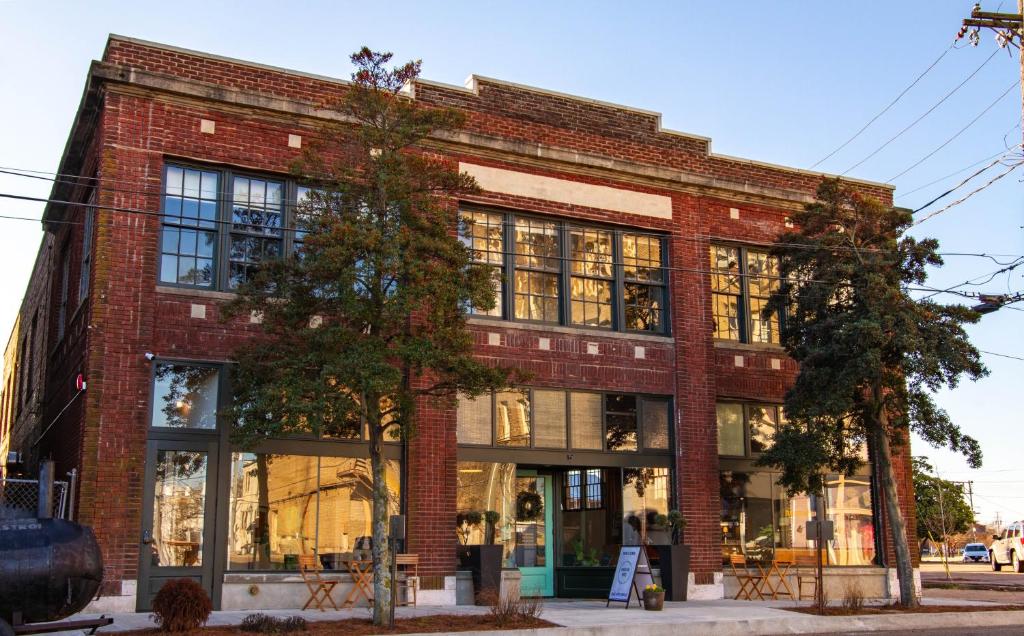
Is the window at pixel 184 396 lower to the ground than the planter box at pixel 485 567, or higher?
higher

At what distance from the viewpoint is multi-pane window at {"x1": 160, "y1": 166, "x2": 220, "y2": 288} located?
56.1 ft

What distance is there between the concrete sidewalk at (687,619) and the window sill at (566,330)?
5.08 m

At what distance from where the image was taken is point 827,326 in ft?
63.7

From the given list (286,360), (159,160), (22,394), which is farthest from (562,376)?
(22,394)

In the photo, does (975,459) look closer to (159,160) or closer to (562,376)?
(562,376)

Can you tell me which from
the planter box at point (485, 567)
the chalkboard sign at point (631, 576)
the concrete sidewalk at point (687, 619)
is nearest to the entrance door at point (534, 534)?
the concrete sidewalk at point (687, 619)

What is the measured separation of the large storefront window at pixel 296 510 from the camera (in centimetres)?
1666

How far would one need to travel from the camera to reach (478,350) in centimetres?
1912

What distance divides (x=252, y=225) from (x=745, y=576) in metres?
11.6

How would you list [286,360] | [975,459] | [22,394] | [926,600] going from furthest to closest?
[22,394]
[926,600]
[975,459]
[286,360]

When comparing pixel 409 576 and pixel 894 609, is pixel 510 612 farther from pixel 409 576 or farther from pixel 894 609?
pixel 894 609

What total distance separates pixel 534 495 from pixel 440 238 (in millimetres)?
7222

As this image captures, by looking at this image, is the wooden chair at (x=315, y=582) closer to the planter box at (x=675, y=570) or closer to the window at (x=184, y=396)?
the window at (x=184, y=396)

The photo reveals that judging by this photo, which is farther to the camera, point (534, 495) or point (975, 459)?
point (534, 495)
